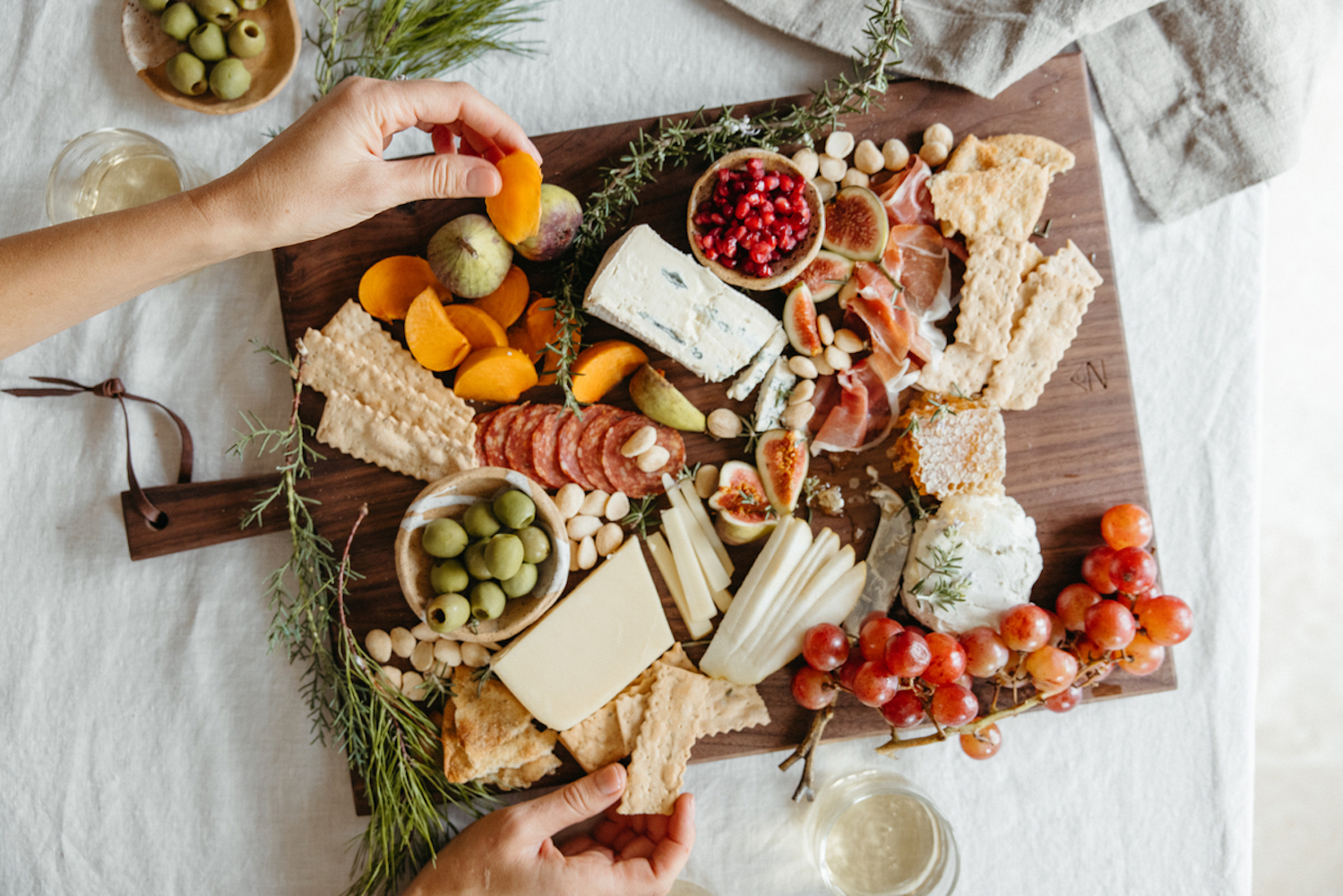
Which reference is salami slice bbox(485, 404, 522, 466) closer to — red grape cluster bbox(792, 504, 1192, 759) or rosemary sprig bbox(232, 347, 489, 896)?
rosemary sprig bbox(232, 347, 489, 896)

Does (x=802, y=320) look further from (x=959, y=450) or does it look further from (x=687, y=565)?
(x=687, y=565)

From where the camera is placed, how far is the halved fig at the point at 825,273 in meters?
1.84

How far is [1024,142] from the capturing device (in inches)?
73.0

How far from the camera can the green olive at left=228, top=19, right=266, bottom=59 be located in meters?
1.87

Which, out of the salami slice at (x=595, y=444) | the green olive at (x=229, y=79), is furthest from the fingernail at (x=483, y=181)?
the green olive at (x=229, y=79)

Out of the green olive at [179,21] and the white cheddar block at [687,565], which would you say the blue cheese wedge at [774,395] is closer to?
the white cheddar block at [687,565]

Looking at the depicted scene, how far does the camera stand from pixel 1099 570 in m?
1.83

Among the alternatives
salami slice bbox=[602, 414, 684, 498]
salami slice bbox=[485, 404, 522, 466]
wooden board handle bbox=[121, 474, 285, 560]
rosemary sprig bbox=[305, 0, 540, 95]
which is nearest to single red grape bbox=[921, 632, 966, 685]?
salami slice bbox=[602, 414, 684, 498]

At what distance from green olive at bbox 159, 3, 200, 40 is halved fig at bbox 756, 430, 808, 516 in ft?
5.10

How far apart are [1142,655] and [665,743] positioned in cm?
102

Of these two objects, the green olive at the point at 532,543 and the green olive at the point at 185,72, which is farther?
the green olive at the point at 185,72

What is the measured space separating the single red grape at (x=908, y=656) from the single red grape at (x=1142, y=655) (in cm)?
46

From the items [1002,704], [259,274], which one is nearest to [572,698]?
[1002,704]

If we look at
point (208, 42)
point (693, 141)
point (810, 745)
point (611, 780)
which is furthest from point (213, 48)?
point (810, 745)
